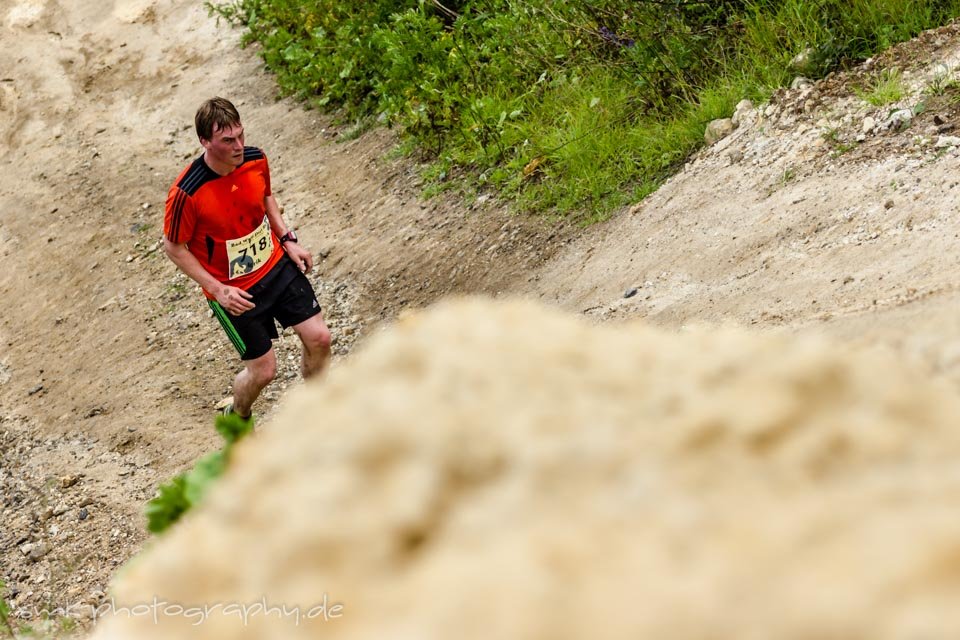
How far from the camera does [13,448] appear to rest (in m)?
7.88

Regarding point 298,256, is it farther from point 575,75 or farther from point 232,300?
point 575,75

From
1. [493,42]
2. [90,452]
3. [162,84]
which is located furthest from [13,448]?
[162,84]

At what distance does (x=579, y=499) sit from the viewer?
5.09 feet

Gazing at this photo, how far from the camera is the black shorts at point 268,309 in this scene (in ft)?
18.9

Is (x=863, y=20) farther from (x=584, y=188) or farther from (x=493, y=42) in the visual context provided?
(x=493, y=42)

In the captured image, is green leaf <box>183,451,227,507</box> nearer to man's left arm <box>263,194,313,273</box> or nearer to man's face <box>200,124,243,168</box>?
man's face <box>200,124,243,168</box>

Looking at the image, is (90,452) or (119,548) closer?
(119,548)

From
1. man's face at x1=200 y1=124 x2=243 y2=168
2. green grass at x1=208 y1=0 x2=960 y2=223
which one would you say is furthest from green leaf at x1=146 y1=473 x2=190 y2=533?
green grass at x1=208 y1=0 x2=960 y2=223

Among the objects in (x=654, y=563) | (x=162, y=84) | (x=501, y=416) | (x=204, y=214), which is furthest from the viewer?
(x=162, y=84)

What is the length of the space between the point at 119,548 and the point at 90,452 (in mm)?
1455

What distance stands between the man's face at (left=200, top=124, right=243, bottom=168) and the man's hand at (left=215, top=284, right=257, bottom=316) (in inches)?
25.9

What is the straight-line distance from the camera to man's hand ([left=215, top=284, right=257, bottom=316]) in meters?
5.48

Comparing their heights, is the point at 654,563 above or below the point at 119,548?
above

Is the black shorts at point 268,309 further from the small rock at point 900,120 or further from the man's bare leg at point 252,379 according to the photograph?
the small rock at point 900,120
